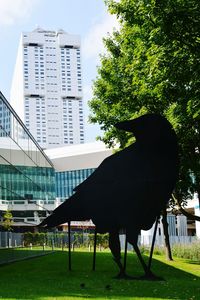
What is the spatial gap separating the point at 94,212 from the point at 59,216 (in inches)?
67.2

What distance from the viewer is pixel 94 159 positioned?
99375 millimetres

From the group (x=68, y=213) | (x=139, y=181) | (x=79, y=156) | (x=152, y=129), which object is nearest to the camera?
(x=139, y=181)

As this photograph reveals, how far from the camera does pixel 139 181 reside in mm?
14617

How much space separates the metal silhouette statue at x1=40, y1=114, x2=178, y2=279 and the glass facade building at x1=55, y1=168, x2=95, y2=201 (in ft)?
281

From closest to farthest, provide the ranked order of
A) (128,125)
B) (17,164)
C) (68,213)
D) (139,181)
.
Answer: (139,181), (128,125), (68,213), (17,164)

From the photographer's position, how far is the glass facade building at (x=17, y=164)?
24016mm

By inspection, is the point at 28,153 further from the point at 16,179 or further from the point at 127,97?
the point at 127,97

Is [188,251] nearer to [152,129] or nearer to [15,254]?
[15,254]

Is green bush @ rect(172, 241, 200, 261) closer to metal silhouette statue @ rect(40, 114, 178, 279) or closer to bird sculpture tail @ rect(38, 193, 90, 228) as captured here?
bird sculpture tail @ rect(38, 193, 90, 228)

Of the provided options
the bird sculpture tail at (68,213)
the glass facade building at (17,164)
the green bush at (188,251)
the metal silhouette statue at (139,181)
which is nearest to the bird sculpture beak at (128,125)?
the metal silhouette statue at (139,181)

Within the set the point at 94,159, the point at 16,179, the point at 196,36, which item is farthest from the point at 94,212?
the point at 94,159

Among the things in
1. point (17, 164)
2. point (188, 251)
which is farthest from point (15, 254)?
point (188, 251)

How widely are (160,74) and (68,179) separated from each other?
90.9 metres

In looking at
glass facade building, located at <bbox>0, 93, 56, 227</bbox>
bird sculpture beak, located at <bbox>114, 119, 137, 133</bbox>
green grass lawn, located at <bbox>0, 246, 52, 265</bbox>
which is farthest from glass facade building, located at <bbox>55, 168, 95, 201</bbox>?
bird sculpture beak, located at <bbox>114, 119, 137, 133</bbox>
